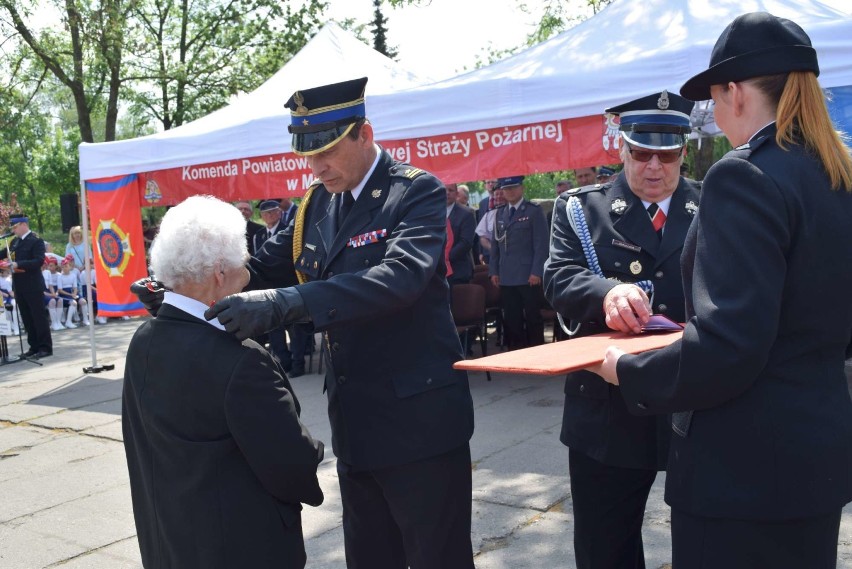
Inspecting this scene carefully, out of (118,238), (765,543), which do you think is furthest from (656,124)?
(118,238)

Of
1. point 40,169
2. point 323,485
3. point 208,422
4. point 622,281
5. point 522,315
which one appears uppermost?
point 40,169

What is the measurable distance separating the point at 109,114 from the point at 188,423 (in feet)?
66.4

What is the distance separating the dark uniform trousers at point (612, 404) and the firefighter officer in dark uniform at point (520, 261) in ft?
20.2

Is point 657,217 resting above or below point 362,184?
below

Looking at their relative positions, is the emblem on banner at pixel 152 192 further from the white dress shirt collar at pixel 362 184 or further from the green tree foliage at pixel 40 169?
the green tree foliage at pixel 40 169

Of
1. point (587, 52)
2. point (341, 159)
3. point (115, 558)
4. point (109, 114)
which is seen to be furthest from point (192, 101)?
point (341, 159)

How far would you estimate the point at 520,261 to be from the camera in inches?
358

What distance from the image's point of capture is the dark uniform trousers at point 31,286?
11422 mm

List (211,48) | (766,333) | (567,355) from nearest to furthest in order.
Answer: (766,333) < (567,355) < (211,48)

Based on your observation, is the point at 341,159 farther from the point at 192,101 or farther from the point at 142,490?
the point at 192,101

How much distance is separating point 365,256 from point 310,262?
29 centimetres

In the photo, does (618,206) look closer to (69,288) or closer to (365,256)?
(365,256)

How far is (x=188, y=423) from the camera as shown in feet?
7.24

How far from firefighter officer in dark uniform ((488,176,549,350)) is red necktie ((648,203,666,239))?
6.13 m
